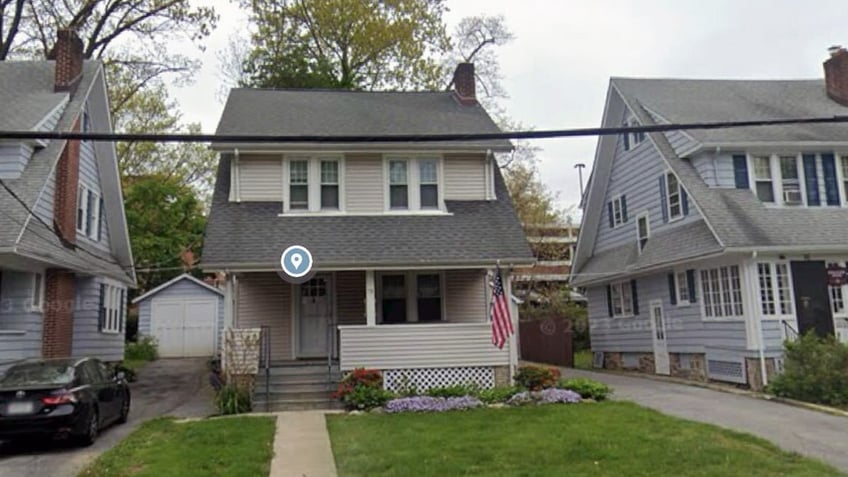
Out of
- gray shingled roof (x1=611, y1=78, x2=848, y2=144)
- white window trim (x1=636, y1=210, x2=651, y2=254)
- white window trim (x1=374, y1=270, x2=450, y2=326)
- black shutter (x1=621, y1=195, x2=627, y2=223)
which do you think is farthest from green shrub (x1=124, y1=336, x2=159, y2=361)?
gray shingled roof (x1=611, y1=78, x2=848, y2=144)

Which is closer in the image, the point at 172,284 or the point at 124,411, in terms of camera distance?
the point at 124,411

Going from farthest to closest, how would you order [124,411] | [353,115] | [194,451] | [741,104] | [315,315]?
[741,104] < [353,115] < [315,315] < [124,411] < [194,451]

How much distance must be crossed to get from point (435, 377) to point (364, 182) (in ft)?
16.5

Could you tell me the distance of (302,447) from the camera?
9703 mm

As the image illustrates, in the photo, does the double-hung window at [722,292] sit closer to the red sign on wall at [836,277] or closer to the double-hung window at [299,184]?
the red sign on wall at [836,277]

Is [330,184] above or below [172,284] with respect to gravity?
above

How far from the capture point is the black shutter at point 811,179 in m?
17.7

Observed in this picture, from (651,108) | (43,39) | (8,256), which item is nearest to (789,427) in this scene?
(651,108)

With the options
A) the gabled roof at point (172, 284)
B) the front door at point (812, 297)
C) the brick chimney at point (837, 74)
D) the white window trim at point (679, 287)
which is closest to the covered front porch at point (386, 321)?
the white window trim at point (679, 287)

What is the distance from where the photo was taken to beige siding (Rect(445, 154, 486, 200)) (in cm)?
1716

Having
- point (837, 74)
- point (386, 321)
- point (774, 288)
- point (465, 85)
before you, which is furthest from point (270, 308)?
point (837, 74)

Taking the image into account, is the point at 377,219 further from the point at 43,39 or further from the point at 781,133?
the point at 43,39

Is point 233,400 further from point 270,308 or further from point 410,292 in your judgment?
point 410,292

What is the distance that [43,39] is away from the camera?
26.8 m
